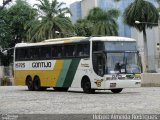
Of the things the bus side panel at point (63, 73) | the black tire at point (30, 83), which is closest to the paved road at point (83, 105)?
the bus side panel at point (63, 73)

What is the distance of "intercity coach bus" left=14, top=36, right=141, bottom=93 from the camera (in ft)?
89.7

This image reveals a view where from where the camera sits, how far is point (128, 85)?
27625 mm

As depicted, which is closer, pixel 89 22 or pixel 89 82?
pixel 89 82

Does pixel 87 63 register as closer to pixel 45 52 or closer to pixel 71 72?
pixel 71 72

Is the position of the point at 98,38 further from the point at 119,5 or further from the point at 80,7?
the point at 80,7

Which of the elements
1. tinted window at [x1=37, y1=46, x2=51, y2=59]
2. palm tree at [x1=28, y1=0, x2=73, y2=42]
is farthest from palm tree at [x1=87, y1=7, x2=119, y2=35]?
tinted window at [x1=37, y1=46, x2=51, y2=59]

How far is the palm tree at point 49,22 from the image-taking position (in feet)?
216

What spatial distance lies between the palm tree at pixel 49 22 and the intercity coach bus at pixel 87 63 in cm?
3216

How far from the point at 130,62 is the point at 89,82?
8.42ft

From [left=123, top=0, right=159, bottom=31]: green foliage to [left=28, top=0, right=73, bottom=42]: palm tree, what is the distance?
28.2ft

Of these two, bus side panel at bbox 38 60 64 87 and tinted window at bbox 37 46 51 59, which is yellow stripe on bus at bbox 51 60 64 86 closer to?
bus side panel at bbox 38 60 64 87

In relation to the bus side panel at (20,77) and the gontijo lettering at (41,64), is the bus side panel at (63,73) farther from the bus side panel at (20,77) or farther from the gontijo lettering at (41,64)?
the bus side panel at (20,77)

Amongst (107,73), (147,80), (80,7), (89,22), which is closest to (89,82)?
(107,73)

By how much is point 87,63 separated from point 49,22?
1508 inches
